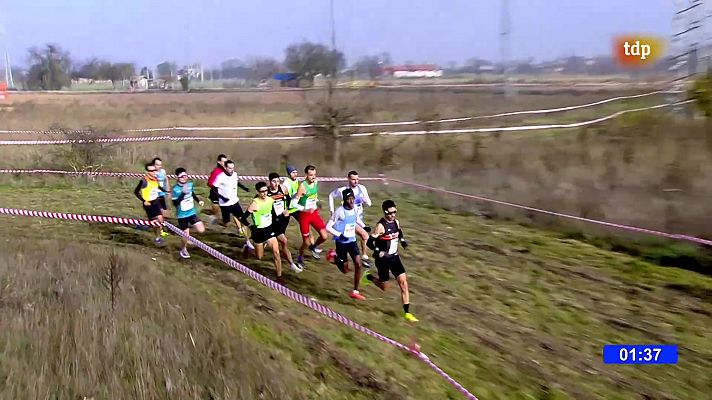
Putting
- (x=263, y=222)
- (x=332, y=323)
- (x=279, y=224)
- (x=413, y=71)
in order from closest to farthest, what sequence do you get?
(x=332, y=323)
(x=263, y=222)
(x=279, y=224)
(x=413, y=71)

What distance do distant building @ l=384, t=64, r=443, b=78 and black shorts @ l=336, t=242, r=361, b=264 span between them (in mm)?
20725

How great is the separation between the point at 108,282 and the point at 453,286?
6076 millimetres

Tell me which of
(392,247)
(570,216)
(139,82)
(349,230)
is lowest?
(570,216)

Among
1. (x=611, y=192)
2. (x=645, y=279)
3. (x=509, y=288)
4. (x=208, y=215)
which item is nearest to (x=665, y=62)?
(x=611, y=192)

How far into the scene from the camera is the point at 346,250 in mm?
10703

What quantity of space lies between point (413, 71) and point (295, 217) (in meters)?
19.9

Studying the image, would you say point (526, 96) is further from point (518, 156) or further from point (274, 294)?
point (274, 294)

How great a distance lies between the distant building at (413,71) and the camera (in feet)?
100

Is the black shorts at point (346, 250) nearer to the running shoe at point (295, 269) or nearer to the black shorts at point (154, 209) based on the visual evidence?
the running shoe at point (295, 269)

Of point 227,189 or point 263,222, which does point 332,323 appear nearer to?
point 263,222

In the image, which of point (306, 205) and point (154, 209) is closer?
point (306, 205)

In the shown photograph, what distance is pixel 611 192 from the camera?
18.1 metres

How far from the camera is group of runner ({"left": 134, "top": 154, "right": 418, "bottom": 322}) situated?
9.85 metres

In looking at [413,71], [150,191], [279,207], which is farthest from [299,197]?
[413,71]
